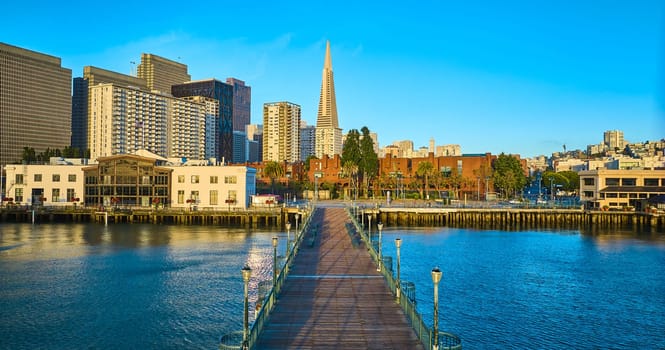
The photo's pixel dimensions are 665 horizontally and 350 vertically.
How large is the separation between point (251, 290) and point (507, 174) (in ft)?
389

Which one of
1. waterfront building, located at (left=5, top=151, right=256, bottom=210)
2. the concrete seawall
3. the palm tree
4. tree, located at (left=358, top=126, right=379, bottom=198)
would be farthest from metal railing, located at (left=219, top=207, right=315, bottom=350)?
the palm tree

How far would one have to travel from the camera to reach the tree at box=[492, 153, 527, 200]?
150m

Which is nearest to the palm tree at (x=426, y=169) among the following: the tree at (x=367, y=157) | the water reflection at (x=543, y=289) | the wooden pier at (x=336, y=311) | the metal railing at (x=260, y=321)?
the tree at (x=367, y=157)

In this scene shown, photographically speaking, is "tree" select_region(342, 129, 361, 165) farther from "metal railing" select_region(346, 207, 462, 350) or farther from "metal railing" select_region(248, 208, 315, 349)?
"metal railing" select_region(346, 207, 462, 350)

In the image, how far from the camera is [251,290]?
1832 inches

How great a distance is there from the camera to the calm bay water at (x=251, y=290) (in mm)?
35219

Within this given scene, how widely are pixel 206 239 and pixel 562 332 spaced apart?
184 ft

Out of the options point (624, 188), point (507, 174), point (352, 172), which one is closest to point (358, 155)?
point (352, 172)

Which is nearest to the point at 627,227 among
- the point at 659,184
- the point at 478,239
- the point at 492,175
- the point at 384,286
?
the point at 659,184

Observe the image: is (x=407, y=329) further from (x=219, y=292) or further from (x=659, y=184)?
(x=659, y=184)

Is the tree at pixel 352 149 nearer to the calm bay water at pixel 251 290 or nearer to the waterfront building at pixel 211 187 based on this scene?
the waterfront building at pixel 211 187

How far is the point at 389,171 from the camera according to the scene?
170m

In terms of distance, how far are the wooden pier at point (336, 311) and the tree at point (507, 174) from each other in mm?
110594

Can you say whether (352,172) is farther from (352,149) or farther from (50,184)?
(50,184)
